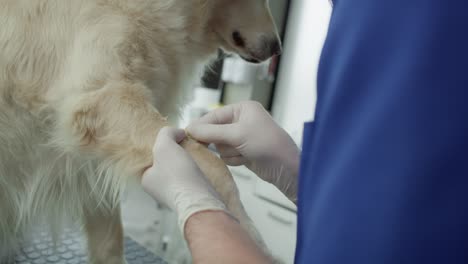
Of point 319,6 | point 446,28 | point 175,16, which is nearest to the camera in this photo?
point 446,28

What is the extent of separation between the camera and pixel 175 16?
1005 mm

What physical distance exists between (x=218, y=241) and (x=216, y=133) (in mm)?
341

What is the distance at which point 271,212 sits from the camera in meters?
1.84

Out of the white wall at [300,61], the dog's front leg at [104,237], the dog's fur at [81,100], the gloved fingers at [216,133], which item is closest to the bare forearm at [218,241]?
the dog's fur at [81,100]

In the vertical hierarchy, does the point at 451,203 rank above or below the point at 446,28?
below

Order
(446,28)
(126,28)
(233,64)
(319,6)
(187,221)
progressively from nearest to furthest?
1. (446,28)
2. (187,221)
3. (126,28)
4. (319,6)
5. (233,64)

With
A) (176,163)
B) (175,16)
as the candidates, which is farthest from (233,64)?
(176,163)

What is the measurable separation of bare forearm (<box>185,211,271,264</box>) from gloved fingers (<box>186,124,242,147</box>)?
0.26 meters

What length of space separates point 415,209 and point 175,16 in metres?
0.75

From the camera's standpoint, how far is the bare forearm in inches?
18.4

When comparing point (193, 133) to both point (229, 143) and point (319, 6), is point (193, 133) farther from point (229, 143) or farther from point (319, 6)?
point (319, 6)

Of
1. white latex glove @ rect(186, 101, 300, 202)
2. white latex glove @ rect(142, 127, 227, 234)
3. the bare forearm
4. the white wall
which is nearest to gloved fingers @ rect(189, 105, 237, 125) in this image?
white latex glove @ rect(186, 101, 300, 202)

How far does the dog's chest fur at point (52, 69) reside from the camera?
85 cm

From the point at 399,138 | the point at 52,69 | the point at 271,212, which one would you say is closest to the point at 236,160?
the point at 52,69
